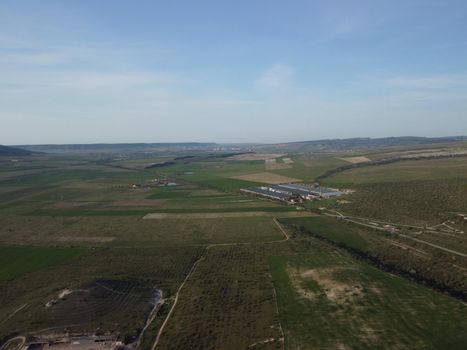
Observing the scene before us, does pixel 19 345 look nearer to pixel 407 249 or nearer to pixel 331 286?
pixel 331 286

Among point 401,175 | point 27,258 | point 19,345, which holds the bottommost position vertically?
point 19,345

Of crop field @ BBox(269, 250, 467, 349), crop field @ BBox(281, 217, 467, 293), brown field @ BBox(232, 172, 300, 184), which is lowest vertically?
crop field @ BBox(269, 250, 467, 349)

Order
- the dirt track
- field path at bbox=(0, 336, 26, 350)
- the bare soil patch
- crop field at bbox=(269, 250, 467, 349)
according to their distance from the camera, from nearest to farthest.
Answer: crop field at bbox=(269, 250, 467, 349)
field path at bbox=(0, 336, 26, 350)
the bare soil patch
the dirt track

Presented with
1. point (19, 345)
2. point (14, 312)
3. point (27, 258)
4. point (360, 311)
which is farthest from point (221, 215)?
point (19, 345)

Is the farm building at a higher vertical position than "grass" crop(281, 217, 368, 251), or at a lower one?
higher

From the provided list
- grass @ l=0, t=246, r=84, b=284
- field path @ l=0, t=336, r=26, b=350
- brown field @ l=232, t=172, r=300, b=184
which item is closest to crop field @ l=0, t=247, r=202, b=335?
field path @ l=0, t=336, r=26, b=350

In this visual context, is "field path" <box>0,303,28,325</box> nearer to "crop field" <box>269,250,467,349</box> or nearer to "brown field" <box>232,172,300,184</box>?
"crop field" <box>269,250,467,349</box>
